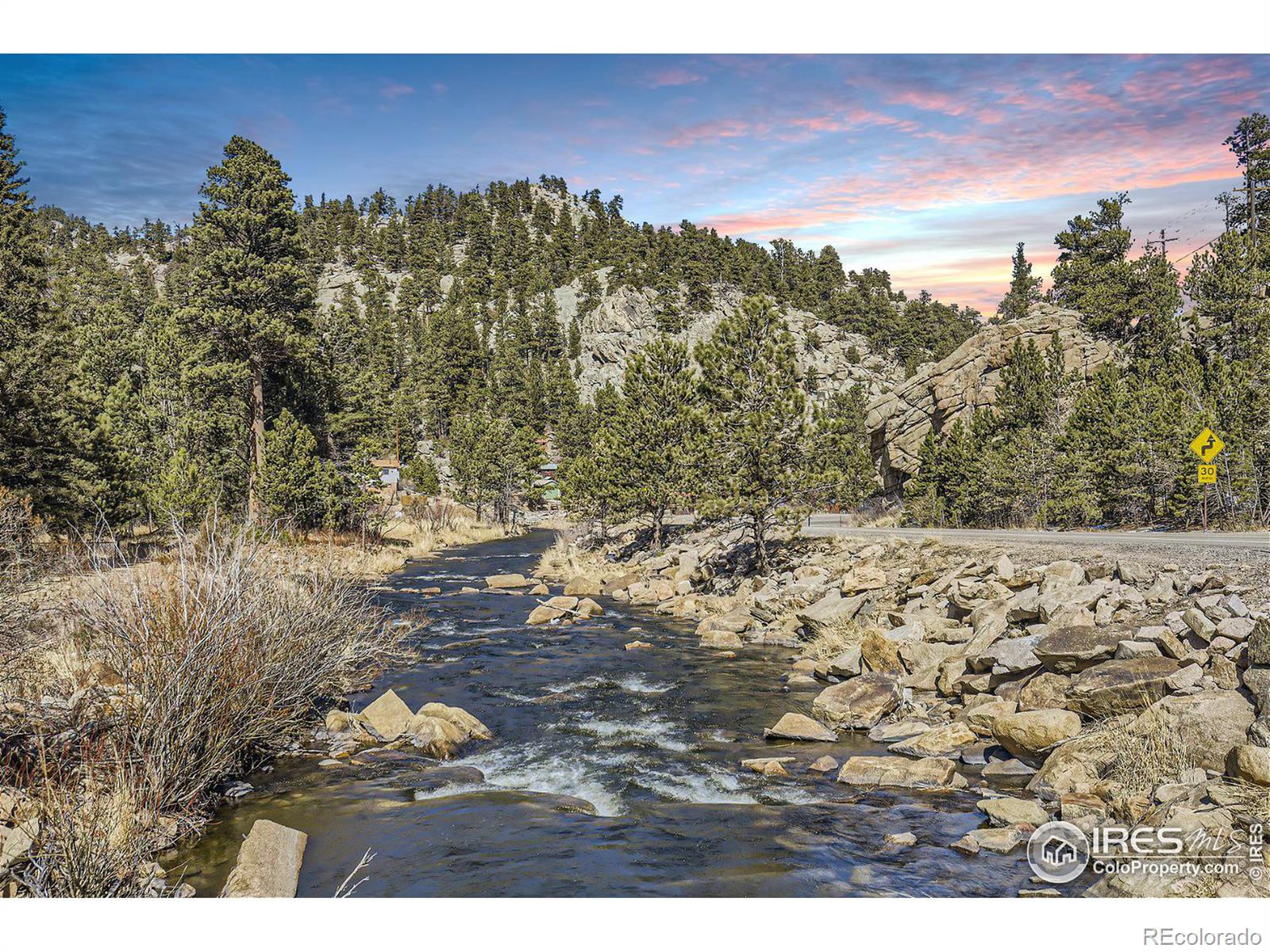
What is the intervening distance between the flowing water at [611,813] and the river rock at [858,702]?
0.51m

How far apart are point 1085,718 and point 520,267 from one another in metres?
153

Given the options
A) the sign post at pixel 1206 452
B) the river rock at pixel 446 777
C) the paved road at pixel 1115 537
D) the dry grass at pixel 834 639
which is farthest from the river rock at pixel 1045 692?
the sign post at pixel 1206 452

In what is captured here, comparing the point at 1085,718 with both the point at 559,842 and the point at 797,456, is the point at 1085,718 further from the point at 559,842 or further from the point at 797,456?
the point at 797,456

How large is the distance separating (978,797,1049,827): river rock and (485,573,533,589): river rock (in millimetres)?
26049

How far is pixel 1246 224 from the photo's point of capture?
224 ft

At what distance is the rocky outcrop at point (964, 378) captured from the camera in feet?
142

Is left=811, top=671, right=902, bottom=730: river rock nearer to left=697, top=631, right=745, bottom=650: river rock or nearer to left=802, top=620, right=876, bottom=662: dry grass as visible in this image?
left=802, top=620, right=876, bottom=662: dry grass

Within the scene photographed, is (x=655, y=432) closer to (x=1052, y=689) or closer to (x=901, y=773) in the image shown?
(x=1052, y=689)

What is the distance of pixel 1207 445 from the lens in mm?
23812

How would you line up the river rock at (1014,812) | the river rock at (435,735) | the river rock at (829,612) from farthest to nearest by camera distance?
the river rock at (829,612) < the river rock at (435,735) < the river rock at (1014,812)

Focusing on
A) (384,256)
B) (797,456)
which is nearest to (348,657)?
(797,456)

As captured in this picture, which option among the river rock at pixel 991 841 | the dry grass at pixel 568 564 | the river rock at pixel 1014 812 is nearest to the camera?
the river rock at pixel 991 841

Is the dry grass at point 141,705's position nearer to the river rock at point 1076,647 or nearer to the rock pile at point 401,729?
the rock pile at point 401,729

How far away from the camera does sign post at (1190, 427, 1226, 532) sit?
23.5 meters
